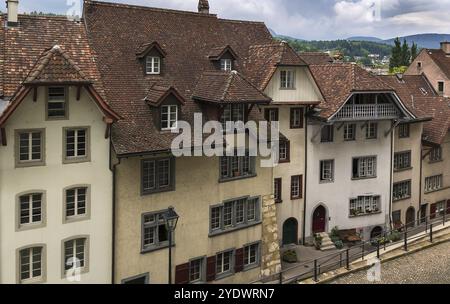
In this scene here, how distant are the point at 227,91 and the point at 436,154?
2630 centimetres

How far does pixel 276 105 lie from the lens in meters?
32.9

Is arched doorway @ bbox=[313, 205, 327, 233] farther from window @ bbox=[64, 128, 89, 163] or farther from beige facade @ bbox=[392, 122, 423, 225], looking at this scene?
window @ bbox=[64, 128, 89, 163]

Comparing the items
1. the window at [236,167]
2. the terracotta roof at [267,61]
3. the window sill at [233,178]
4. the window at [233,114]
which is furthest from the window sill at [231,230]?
the terracotta roof at [267,61]

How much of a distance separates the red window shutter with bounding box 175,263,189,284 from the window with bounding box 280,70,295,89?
13.2m

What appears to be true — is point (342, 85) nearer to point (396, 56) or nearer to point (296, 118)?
point (296, 118)

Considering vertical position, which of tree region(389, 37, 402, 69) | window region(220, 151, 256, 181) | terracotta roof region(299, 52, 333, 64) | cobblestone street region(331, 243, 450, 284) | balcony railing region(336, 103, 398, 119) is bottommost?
cobblestone street region(331, 243, 450, 284)

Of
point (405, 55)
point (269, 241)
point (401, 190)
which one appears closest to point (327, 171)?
point (401, 190)

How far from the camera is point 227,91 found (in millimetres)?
27094

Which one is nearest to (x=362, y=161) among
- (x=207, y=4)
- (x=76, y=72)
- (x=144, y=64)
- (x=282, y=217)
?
(x=282, y=217)

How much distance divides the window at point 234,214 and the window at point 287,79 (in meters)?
7.86

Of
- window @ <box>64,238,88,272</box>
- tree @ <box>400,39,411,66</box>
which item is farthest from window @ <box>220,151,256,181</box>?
tree @ <box>400,39,411,66</box>

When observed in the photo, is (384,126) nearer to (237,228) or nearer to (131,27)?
(237,228)

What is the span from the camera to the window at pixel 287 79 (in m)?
32.7

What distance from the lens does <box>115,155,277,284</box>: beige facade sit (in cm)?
2494
